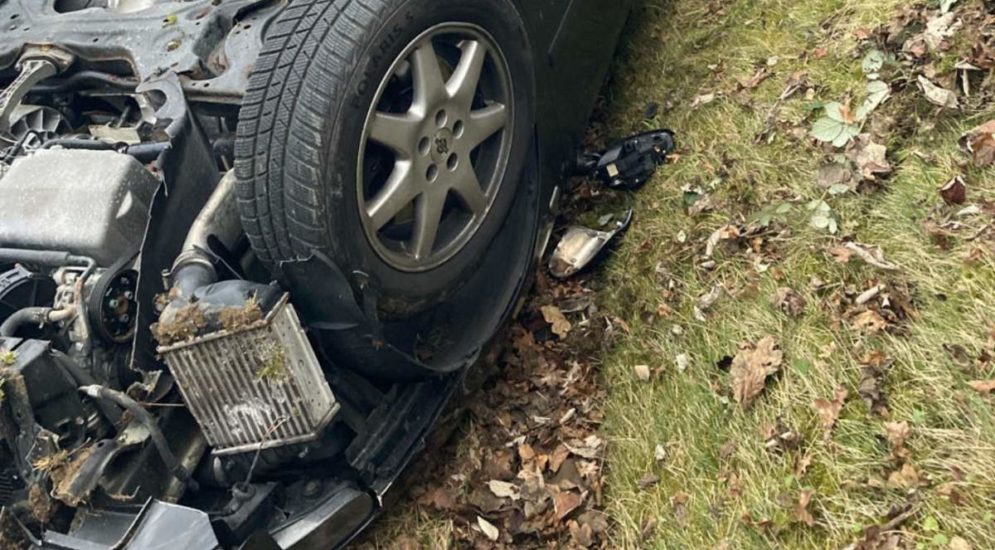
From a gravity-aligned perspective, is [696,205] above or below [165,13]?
below

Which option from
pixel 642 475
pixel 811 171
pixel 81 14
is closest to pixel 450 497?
pixel 642 475

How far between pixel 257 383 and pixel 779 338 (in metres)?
1.67

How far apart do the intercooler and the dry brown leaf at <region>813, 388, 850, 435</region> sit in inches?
56.5

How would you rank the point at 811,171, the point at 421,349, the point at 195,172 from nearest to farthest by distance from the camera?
1. the point at 195,172
2. the point at 421,349
3. the point at 811,171

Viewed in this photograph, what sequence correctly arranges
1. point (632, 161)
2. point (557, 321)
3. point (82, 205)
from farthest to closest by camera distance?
point (632, 161) < point (557, 321) < point (82, 205)

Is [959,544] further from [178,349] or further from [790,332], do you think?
[178,349]

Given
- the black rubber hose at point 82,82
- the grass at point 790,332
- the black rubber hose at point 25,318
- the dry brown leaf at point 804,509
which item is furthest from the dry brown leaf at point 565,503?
the black rubber hose at point 82,82

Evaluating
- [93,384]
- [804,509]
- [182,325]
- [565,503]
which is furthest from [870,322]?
[93,384]

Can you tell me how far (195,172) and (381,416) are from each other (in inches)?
38.3

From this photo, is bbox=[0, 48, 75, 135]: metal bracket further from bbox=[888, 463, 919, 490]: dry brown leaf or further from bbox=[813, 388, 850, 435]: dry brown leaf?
bbox=[888, 463, 919, 490]: dry brown leaf

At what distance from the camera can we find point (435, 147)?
2881 millimetres

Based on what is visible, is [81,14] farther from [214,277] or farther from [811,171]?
[811,171]

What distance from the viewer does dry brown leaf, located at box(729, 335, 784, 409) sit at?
297 cm

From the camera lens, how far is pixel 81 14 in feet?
11.9
